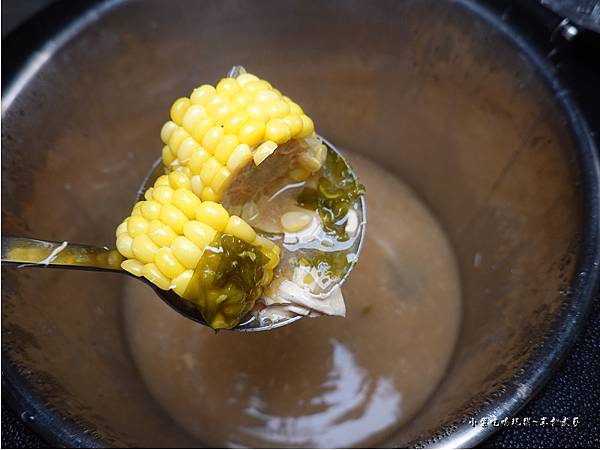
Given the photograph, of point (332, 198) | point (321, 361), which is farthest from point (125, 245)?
point (321, 361)

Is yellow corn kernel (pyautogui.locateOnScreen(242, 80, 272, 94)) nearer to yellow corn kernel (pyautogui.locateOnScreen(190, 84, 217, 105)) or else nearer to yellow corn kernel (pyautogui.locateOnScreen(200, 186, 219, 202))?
yellow corn kernel (pyautogui.locateOnScreen(190, 84, 217, 105))

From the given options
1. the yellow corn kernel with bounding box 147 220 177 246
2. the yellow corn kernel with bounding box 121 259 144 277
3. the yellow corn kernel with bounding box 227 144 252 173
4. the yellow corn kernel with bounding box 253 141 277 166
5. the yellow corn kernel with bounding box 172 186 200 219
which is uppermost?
the yellow corn kernel with bounding box 253 141 277 166

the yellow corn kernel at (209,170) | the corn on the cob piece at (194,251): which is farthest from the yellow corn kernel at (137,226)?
the yellow corn kernel at (209,170)

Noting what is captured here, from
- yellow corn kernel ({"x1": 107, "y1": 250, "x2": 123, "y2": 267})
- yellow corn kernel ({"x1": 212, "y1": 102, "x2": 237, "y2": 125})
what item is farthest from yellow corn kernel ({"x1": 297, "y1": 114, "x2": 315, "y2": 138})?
yellow corn kernel ({"x1": 107, "y1": 250, "x2": 123, "y2": 267})

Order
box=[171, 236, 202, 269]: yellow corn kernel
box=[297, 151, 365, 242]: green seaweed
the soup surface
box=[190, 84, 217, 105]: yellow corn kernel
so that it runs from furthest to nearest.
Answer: the soup surface < box=[297, 151, 365, 242]: green seaweed < box=[190, 84, 217, 105]: yellow corn kernel < box=[171, 236, 202, 269]: yellow corn kernel

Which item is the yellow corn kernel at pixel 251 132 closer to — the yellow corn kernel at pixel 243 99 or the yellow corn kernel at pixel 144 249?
the yellow corn kernel at pixel 243 99

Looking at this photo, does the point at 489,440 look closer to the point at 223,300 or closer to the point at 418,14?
the point at 223,300
